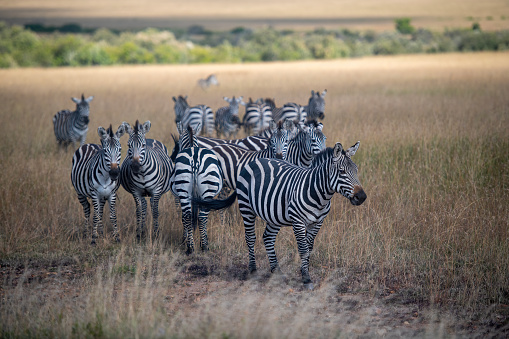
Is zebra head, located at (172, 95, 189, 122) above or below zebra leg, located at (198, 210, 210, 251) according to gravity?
above

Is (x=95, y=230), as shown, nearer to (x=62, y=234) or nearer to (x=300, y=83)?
(x=62, y=234)

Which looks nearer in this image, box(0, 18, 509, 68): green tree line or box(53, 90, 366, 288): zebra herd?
box(53, 90, 366, 288): zebra herd

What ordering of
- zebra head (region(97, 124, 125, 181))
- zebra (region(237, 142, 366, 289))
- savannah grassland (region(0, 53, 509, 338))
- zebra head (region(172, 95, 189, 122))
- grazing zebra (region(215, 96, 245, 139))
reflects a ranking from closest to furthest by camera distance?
savannah grassland (region(0, 53, 509, 338)), zebra (region(237, 142, 366, 289)), zebra head (region(97, 124, 125, 181)), grazing zebra (region(215, 96, 245, 139)), zebra head (region(172, 95, 189, 122))

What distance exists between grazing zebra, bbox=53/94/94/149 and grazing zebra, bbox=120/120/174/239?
5.48 m

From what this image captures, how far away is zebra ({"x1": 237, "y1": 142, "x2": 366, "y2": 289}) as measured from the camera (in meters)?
4.95

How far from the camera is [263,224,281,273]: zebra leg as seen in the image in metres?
5.66

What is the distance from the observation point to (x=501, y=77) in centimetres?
2148

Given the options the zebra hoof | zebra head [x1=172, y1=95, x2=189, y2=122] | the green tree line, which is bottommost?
Result: the zebra hoof

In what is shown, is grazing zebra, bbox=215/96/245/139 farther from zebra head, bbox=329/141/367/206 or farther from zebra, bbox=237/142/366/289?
zebra head, bbox=329/141/367/206

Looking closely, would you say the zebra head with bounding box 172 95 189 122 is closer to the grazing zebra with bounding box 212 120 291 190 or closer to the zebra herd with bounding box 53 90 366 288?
the zebra herd with bounding box 53 90 366 288

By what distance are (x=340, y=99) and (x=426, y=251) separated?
1320 cm

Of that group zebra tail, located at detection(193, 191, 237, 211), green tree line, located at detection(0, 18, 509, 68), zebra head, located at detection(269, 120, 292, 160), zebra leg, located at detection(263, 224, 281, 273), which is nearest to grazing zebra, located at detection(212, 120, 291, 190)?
zebra head, located at detection(269, 120, 292, 160)

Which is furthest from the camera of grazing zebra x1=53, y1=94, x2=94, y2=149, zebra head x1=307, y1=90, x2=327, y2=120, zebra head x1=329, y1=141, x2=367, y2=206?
zebra head x1=307, y1=90, x2=327, y2=120

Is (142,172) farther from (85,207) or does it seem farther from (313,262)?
(313,262)
